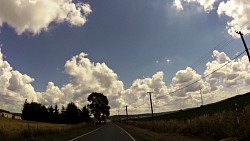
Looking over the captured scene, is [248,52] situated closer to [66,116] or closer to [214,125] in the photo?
[214,125]

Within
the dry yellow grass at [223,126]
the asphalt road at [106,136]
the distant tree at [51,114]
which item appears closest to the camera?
the dry yellow grass at [223,126]

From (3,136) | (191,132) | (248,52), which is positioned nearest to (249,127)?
(191,132)

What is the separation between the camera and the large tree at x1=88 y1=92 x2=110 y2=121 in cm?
12194

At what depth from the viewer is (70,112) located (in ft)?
384

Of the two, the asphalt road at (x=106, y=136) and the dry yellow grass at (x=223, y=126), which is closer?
the dry yellow grass at (x=223, y=126)

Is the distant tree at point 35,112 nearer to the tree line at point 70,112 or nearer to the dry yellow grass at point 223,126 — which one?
the tree line at point 70,112

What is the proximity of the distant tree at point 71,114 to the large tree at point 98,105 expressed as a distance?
6.51 m

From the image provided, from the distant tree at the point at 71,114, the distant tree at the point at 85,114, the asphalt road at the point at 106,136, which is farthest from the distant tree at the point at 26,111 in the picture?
the asphalt road at the point at 106,136

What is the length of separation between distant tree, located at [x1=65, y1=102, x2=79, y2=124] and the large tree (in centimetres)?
651

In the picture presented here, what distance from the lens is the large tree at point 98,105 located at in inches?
4801

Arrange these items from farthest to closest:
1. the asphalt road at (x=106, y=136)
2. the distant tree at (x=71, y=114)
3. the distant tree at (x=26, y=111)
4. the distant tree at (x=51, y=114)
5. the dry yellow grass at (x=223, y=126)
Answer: the distant tree at (x=26, y=111)
the distant tree at (x=51, y=114)
the distant tree at (x=71, y=114)
the asphalt road at (x=106, y=136)
the dry yellow grass at (x=223, y=126)

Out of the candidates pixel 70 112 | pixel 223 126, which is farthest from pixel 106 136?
pixel 70 112

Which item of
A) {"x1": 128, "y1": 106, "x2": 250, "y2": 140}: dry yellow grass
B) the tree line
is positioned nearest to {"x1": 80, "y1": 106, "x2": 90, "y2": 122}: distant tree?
the tree line

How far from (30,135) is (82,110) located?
9760 cm
